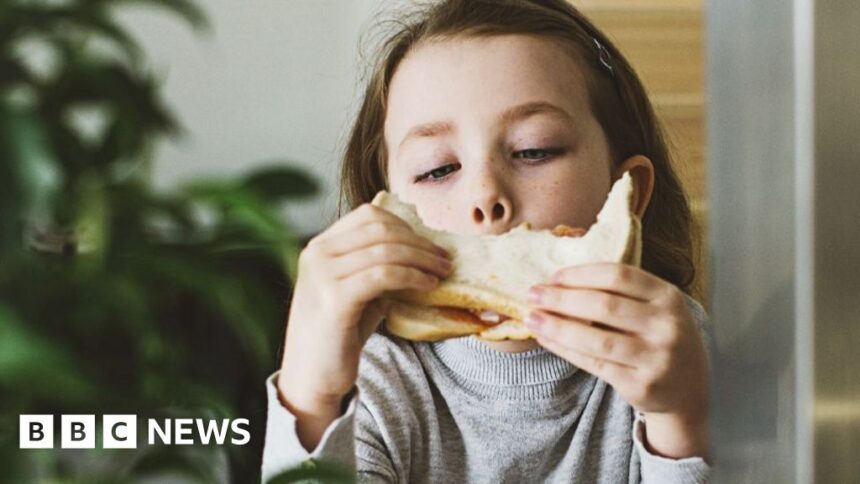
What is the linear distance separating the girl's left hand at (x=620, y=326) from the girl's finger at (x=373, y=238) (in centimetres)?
9

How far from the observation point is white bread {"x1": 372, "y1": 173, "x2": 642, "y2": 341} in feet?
2.58

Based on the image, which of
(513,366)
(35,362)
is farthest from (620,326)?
(35,362)

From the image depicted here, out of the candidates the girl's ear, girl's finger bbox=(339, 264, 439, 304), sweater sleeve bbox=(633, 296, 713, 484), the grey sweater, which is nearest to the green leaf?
girl's finger bbox=(339, 264, 439, 304)

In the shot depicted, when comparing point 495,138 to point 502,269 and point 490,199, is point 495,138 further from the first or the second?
point 502,269

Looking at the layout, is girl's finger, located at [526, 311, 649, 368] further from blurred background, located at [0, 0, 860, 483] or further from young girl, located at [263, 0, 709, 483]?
blurred background, located at [0, 0, 860, 483]

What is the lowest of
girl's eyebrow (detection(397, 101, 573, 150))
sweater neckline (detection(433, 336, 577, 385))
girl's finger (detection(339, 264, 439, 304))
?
sweater neckline (detection(433, 336, 577, 385))

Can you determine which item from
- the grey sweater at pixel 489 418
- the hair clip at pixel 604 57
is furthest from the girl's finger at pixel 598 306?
the hair clip at pixel 604 57

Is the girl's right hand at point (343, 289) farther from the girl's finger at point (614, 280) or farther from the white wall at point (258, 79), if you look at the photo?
the white wall at point (258, 79)

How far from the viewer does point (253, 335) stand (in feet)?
1.23

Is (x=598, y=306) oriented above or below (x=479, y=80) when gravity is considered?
below

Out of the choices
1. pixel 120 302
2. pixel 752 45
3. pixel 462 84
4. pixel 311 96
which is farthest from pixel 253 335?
pixel 311 96

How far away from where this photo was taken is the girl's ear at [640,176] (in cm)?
117

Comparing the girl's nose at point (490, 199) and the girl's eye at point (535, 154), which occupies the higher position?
the girl's eye at point (535, 154)

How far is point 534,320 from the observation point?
75cm
